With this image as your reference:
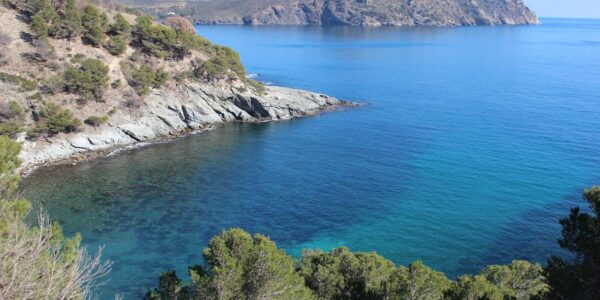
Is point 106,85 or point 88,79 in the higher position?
point 88,79

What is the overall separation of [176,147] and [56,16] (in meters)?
28.2

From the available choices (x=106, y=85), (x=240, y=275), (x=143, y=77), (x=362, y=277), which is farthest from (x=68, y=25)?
(x=362, y=277)

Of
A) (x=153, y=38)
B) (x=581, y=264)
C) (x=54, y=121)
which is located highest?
(x=153, y=38)

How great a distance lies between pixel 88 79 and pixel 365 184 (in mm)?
42267

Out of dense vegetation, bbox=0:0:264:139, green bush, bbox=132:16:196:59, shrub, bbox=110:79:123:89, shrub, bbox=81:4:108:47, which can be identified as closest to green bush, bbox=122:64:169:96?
dense vegetation, bbox=0:0:264:139

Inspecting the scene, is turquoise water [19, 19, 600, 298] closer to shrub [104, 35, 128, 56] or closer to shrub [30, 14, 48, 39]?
shrub [104, 35, 128, 56]

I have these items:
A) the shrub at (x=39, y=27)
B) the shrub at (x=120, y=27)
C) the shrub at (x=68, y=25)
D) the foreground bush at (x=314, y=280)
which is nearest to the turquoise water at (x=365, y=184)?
the foreground bush at (x=314, y=280)

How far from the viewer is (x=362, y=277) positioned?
23453 millimetres

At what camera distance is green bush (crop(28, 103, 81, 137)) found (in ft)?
192

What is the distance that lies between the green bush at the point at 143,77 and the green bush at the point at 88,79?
418cm

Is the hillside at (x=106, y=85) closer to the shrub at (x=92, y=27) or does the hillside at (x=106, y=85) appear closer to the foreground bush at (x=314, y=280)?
the shrub at (x=92, y=27)

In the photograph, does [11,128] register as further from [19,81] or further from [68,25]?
[68,25]

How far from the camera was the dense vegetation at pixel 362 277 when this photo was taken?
16516 mm

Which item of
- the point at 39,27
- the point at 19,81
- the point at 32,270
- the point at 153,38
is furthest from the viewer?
the point at 153,38
